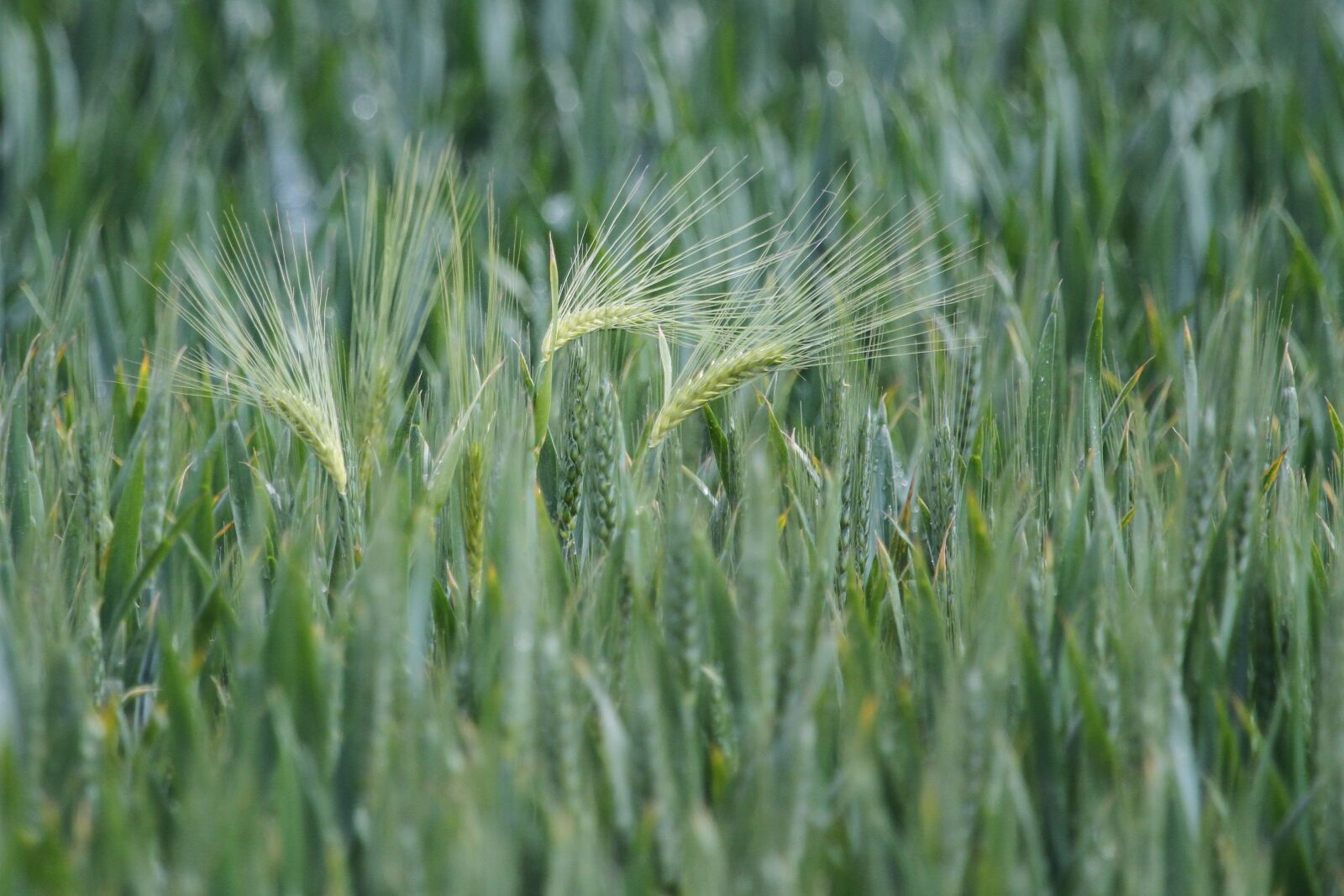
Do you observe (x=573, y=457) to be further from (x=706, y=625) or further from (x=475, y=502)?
(x=706, y=625)

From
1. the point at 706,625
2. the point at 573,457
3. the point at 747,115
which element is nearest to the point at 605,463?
the point at 573,457

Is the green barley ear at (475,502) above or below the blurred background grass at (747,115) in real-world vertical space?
below

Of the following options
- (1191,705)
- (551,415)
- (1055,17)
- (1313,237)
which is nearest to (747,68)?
(1055,17)

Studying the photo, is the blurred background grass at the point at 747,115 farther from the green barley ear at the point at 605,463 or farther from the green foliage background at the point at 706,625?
the green barley ear at the point at 605,463

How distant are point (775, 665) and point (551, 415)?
42 centimetres

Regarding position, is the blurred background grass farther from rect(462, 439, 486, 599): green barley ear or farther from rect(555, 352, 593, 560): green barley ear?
rect(462, 439, 486, 599): green barley ear

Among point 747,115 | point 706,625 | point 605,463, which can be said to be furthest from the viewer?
point 747,115

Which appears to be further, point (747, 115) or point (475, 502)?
point (747, 115)

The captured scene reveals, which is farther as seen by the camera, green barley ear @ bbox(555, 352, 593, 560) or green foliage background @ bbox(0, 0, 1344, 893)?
green barley ear @ bbox(555, 352, 593, 560)

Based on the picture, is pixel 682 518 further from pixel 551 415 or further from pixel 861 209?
pixel 861 209

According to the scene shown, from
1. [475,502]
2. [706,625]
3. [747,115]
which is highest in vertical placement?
[747,115]

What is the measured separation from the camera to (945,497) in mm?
1118

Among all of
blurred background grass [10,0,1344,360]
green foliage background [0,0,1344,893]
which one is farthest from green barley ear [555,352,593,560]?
blurred background grass [10,0,1344,360]

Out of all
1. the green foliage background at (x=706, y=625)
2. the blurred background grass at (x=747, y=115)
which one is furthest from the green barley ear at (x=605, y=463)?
the blurred background grass at (x=747, y=115)
